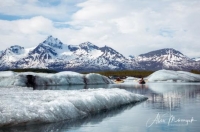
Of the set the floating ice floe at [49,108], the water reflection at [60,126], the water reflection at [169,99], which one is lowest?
the water reflection at [60,126]

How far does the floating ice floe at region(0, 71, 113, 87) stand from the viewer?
58156mm

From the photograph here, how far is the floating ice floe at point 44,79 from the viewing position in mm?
58156

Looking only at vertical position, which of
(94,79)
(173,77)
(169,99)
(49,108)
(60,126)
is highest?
(173,77)

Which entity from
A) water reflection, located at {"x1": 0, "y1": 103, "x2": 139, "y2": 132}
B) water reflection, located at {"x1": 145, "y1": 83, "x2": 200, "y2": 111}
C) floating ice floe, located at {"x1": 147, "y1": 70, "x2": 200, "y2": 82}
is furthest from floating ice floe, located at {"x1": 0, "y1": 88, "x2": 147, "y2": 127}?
floating ice floe, located at {"x1": 147, "y1": 70, "x2": 200, "y2": 82}

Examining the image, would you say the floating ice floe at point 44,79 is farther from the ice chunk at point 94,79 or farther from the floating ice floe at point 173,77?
the floating ice floe at point 173,77

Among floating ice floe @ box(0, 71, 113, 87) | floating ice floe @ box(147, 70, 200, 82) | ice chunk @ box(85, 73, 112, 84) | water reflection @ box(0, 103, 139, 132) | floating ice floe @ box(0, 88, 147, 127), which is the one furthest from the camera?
floating ice floe @ box(147, 70, 200, 82)

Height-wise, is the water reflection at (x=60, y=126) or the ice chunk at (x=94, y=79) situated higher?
the ice chunk at (x=94, y=79)

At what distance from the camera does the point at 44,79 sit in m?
66.8

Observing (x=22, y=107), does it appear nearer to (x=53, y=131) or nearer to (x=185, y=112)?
(x=53, y=131)

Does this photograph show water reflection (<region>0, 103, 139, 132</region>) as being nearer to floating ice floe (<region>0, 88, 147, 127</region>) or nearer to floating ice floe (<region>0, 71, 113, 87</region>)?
floating ice floe (<region>0, 88, 147, 127</region>)

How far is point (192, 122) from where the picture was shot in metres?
17.2

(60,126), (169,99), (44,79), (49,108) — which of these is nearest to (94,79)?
(44,79)

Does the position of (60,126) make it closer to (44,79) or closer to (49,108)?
(49,108)

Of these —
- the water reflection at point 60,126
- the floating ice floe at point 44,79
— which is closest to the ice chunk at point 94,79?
the floating ice floe at point 44,79
